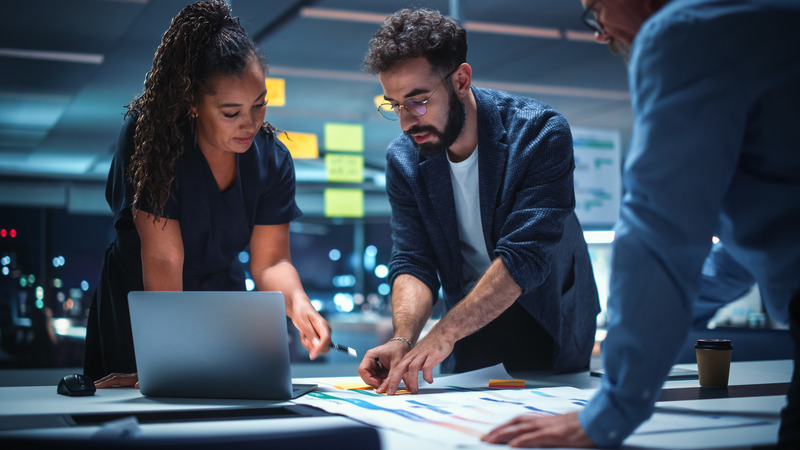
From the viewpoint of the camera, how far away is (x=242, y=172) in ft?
5.87

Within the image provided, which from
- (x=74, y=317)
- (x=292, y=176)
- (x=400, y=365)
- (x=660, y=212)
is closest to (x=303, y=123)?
(x=74, y=317)

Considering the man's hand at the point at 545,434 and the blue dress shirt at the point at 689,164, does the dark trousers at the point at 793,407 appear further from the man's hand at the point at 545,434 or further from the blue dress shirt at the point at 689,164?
the man's hand at the point at 545,434

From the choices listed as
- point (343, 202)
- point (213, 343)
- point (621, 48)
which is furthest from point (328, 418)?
point (343, 202)

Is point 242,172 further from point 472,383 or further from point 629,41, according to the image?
point 629,41

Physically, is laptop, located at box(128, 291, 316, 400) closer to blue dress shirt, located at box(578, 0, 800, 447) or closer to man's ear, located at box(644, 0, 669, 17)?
blue dress shirt, located at box(578, 0, 800, 447)

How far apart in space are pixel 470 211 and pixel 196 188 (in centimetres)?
71

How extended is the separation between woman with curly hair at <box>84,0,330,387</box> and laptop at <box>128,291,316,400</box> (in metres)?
0.18

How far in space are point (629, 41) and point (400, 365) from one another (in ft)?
2.55

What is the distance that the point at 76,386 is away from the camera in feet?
4.73

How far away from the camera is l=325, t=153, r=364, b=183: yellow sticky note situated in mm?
7273

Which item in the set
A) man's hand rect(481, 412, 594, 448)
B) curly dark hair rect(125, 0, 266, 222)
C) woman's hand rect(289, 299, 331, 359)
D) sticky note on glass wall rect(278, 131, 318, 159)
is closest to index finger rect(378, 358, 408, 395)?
woman's hand rect(289, 299, 331, 359)

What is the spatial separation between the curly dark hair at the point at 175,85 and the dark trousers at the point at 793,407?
125 centimetres

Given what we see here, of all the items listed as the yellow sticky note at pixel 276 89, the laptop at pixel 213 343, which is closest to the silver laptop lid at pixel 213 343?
the laptop at pixel 213 343

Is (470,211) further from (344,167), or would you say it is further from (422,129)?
(344,167)
